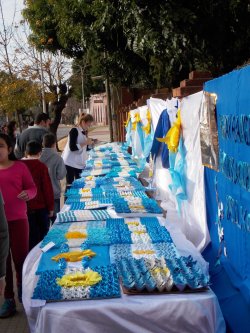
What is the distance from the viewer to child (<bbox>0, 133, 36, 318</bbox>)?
181 inches

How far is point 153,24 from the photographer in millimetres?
8172

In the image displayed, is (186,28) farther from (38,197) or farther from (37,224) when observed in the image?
(37,224)

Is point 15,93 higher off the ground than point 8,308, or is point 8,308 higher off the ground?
point 15,93

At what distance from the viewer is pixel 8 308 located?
466 cm

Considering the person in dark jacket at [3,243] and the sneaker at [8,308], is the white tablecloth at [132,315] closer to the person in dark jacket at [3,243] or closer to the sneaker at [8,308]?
the person in dark jacket at [3,243]

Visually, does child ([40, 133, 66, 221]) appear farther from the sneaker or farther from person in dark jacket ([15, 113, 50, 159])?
the sneaker

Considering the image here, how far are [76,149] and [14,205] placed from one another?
477 cm

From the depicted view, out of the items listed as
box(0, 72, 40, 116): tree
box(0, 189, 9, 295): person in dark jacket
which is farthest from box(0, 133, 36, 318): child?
box(0, 72, 40, 116): tree

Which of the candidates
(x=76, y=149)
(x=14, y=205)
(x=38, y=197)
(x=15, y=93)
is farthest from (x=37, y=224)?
(x=15, y=93)

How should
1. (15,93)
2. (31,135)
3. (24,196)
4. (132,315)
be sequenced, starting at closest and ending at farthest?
1. (132,315)
2. (24,196)
3. (31,135)
4. (15,93)

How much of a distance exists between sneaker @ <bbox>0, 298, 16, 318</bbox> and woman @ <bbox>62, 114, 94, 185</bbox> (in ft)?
15.9

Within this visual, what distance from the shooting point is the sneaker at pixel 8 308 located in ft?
15.1

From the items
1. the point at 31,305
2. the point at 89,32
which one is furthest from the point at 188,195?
the point at 89,32

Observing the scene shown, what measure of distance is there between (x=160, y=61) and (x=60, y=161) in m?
4.50
